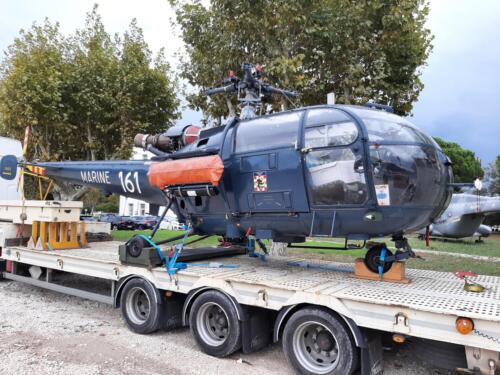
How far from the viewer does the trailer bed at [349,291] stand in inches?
137

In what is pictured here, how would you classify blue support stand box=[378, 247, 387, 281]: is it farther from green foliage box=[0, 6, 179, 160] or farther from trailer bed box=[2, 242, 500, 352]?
green foliage box=[0, 6, 179, 160]

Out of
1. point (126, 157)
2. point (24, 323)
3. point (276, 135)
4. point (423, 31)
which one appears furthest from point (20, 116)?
point (423, 31)

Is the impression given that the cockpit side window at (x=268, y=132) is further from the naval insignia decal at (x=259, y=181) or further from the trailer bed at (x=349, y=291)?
the trailer bed at (x=349, y=291)

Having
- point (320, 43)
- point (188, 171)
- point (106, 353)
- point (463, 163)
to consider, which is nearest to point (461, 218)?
point (320, 43)

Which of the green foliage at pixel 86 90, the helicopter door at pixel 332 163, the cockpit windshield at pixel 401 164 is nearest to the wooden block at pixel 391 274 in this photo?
the helicopter door at pixel 332 163

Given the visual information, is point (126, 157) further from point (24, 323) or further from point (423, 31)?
point (423, 31)

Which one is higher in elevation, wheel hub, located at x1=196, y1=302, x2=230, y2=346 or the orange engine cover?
the orange engine cover

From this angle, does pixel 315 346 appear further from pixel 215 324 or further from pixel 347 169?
pixel 347 169

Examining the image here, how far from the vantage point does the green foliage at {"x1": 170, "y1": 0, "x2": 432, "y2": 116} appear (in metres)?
10.4

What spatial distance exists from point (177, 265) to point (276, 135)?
7.57 feet

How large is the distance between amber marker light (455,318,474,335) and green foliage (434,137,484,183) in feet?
128

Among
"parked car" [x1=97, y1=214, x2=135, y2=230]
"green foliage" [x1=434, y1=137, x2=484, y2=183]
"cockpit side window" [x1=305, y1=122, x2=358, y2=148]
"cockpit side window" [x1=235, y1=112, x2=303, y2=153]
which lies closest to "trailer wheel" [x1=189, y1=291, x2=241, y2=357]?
"cockpit side window" [x1=235, y1=112, x2=303, y2=153]

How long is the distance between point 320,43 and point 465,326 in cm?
931

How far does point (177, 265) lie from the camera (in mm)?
5715
